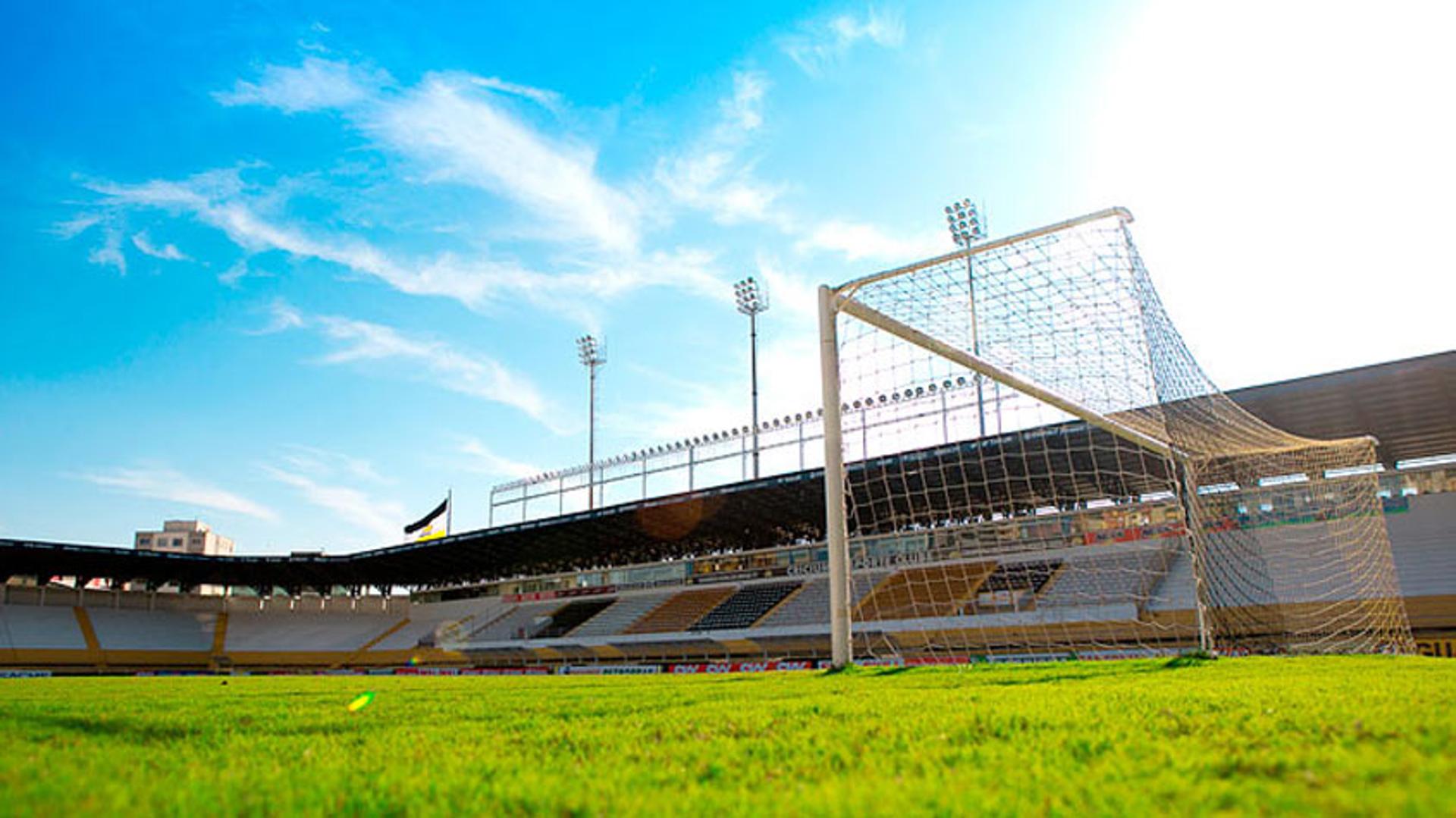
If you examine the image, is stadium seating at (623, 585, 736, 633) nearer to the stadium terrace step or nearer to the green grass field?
the stadium terrace step

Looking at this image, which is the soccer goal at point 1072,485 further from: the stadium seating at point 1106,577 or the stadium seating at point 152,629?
the stadium seating at point 152,629

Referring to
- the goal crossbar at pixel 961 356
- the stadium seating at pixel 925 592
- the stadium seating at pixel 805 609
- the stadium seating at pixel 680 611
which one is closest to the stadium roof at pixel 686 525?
the stadium seating at pixel 925 592

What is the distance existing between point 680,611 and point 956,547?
15.8 meters

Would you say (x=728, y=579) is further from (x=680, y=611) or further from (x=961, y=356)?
(x=961, y=356)

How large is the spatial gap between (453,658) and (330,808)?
48914 mm

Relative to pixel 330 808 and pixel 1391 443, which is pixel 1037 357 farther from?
pixel 1391 443

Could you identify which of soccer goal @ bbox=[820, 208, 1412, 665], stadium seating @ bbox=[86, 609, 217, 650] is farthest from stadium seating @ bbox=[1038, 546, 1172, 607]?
stadium seating @ bbox=[86, 609, 217, 650]

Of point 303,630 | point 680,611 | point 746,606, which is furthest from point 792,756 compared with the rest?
point 303,630

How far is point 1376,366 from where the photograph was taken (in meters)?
24.7

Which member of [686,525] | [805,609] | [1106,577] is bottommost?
[805,609]

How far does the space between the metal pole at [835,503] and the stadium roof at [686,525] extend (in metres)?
9.66

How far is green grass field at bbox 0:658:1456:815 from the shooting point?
2303 millimetres

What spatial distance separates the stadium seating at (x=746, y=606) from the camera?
38.8 metres

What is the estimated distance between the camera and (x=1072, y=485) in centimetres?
2772
